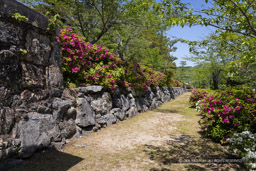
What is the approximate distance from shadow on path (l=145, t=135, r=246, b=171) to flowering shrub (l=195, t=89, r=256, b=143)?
18.5 inches

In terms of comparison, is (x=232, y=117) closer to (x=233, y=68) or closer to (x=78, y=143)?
(x=233, y=68)

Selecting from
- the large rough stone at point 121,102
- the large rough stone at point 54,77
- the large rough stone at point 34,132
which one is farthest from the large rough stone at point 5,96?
the large rough stone at point 121,102

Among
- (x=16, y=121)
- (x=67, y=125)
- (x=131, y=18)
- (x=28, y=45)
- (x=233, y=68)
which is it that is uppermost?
(x=131, y=18)

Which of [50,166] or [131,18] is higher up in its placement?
[131,18]

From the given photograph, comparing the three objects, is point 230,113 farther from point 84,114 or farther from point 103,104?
point 84,114

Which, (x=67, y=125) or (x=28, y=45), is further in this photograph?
(x=67, y=125)

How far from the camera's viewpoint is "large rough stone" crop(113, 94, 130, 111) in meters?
7.04

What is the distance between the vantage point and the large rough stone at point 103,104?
18.8ft

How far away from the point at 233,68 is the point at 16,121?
439 centimetres

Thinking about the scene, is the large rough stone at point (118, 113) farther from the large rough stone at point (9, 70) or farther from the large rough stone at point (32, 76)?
the large rough stone at point (9, 70)

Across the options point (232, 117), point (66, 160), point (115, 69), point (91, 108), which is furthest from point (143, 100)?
point (66, 160)

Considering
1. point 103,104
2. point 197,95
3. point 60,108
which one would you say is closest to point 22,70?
point 60,108

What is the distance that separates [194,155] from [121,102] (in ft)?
13.6

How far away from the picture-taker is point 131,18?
32.0 ft
